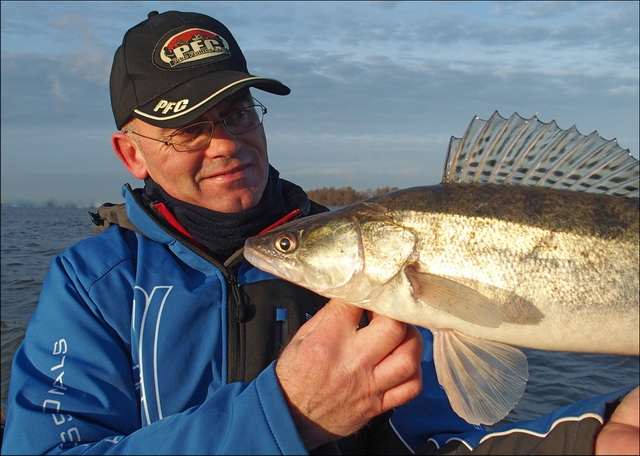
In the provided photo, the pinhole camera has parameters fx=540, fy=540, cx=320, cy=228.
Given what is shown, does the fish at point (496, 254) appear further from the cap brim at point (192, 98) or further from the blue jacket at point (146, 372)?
the cap brim at point (192, 98)

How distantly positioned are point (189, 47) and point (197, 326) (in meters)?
1.77

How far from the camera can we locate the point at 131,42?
3.53m

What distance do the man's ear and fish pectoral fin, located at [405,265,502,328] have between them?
217cm

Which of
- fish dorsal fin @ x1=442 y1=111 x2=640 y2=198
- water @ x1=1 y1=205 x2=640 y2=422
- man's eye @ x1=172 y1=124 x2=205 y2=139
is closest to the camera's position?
fish dorsal fin @ x1=442 y1=111 x2=640 y2=198

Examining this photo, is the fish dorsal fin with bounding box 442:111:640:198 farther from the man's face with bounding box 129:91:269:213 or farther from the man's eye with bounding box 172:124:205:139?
the man's eye with bounding box 172:124:205:139

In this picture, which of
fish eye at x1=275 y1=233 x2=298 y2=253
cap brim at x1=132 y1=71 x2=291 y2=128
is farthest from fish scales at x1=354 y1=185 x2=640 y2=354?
cap brim at x1=132 y1=71 x2=291 y2=128

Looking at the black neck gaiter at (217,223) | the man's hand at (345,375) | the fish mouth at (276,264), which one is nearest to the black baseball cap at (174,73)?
the black neck gaiter at (217,223)

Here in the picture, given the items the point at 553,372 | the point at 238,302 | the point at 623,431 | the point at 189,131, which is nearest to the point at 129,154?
the point at 189,131

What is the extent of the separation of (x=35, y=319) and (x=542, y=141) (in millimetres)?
2918

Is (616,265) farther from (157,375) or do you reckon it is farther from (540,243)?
(157,375)

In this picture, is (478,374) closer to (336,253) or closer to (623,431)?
(623,431)

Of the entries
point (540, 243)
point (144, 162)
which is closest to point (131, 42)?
point (144, 162)

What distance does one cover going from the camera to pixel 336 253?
2830 mm

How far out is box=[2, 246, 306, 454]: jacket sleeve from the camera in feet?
7.01
